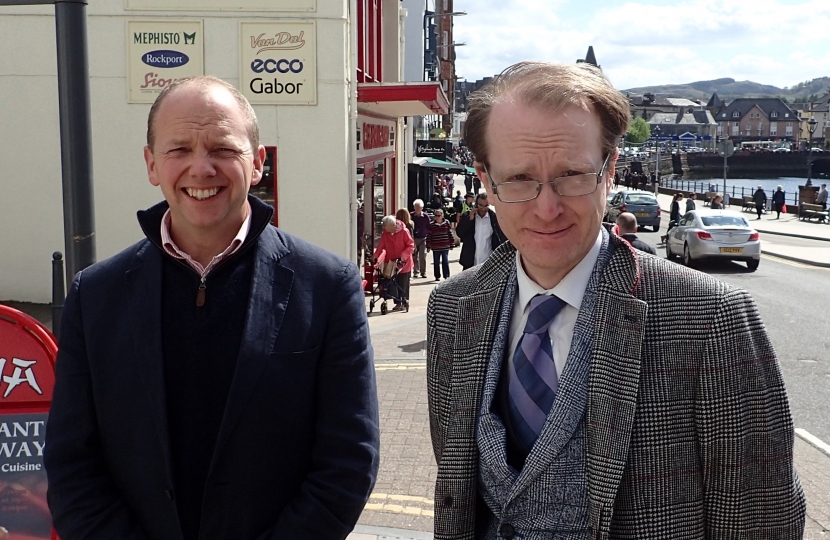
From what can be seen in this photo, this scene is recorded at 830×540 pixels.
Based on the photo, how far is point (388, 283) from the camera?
1376 centimetres

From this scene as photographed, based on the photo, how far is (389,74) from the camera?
23266 millimetres

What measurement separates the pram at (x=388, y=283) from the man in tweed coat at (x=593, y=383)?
36.8 ft

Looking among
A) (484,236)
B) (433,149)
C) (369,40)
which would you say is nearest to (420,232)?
(369,40)

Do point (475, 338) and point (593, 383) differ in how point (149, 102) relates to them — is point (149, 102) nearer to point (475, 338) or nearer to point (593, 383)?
point (475, 338)

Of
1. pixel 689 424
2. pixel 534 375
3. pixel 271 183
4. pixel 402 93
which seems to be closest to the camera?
pixel 689 424

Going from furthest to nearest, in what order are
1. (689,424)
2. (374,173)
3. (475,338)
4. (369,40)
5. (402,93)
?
(374,173) → (369,40) → (402,93) → (475,338) → (689,424)

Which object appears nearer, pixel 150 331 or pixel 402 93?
pixel 150 331

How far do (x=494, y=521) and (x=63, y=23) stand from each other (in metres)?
2.79

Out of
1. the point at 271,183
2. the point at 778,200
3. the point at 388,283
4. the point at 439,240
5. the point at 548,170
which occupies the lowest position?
the point at 388,283

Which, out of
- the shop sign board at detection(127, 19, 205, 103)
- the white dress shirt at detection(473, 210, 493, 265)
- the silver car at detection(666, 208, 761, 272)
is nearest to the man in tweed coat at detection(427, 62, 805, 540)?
the white dress shirt at detection(473, 210, 493, 265)

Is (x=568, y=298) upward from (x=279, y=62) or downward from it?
downward

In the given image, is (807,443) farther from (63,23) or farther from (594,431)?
(63,23)

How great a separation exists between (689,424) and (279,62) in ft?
39.2

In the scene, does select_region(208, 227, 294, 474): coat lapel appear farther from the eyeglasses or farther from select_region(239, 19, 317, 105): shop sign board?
select_region(239, 19, 317, 105): shop sign board
